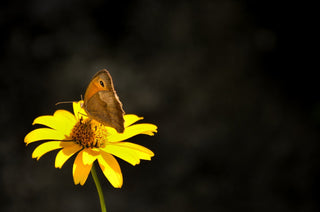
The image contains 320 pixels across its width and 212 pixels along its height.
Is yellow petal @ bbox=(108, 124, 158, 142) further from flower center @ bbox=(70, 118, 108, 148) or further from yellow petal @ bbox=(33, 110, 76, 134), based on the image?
yellow petal @ bbox=(33, 110, 76, 134)

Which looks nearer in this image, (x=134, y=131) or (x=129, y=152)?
(x=129, y=152)

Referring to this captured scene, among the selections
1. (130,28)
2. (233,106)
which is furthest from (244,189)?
(130,28)

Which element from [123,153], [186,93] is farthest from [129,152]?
[186,93]

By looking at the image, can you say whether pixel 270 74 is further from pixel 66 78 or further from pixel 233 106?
pixel 66 78

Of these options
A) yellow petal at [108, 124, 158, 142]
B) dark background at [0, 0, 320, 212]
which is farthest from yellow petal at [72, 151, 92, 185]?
dark background at [0, 0, 320, 212]

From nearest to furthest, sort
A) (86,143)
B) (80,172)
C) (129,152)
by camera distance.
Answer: (80,172) → (129,152) → (86,143)

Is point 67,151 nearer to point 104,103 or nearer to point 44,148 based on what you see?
point 44,148

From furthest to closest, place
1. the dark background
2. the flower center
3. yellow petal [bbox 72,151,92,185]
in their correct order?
the dark background < the flower center < yellow petal [bbox 72,151,92,185]
